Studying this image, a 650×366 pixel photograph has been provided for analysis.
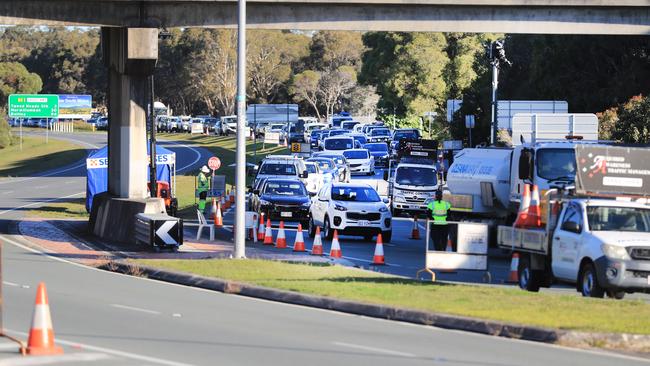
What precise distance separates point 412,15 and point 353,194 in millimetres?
5482

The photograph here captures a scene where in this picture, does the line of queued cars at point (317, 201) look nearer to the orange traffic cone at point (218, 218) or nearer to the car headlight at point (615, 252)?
the orange traffic cone at point (218, 218)

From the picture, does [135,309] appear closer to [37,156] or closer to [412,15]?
[412,15]

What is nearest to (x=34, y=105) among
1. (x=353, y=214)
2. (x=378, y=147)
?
(x=378, y=147)

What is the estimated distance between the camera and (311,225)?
35.5 m

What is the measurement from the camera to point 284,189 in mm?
39500

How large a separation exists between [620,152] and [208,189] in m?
29.4

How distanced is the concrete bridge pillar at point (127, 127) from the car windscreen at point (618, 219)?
51.6 ft

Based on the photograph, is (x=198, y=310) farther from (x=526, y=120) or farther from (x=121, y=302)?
(x=526, y=120)

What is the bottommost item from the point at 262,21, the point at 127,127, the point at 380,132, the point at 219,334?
the point at 219,334

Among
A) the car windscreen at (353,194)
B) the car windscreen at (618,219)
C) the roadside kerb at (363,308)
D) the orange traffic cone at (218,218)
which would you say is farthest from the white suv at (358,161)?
the car windscreen at (618,219)

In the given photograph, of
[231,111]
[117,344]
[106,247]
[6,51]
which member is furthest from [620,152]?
[6,51]

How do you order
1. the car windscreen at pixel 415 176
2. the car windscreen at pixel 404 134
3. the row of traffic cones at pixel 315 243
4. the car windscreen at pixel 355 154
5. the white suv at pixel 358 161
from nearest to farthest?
the row of traffic cones at pixel 315 243
the car windscreen at pixel 415 176
the white suv at pixel 358 161
the car windscreen at pixel 355 154
the car windscreen at pixel 404 134

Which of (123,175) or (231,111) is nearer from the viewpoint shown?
(123,175)

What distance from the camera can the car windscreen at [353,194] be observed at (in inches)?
1350
